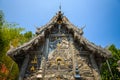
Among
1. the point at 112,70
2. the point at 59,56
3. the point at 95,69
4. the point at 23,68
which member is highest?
the point at 112,70

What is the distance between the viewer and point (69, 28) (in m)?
11.4

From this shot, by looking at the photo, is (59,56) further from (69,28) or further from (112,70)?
(112,70)

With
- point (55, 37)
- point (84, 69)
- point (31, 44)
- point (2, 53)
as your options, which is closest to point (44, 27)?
point (55, 37)

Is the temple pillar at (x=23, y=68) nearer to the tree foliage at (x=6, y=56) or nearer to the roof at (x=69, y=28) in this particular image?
the roof at (x=69, y=28)

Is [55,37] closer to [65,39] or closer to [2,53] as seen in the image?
[65,39]

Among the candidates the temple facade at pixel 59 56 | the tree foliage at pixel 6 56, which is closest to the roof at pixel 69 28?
the temple facade at pixel 59 56

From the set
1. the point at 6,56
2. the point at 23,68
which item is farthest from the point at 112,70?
the point at 23,68

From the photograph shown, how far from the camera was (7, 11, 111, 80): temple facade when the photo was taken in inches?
388

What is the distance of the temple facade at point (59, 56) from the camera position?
32.4ft

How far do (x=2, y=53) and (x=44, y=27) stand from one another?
9993 mm

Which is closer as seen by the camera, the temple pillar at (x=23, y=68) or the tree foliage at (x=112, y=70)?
the temple pillar at (x=23, y=68)

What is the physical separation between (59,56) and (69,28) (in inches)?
Answer: 72.4

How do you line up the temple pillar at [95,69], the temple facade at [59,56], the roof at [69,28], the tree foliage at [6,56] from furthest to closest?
the tree foliage at [6,56] → the roof at [69,28] → the temple facade at [59,56] → the temple pillar at [95,69]

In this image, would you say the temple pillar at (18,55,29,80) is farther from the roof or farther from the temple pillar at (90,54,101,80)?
the temple pillar at (90,54,101,80)
